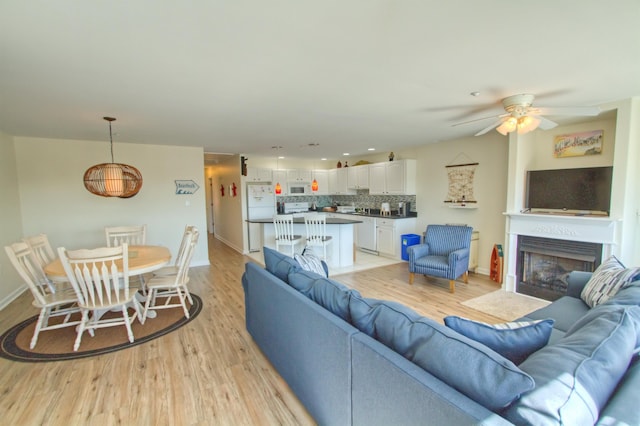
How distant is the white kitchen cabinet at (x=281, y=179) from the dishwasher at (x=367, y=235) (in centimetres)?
215

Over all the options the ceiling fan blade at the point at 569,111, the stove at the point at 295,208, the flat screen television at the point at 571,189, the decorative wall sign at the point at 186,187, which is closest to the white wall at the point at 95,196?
the decorative wall sign at the point at 186,187

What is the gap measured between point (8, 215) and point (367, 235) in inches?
245

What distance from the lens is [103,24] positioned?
1591 mm

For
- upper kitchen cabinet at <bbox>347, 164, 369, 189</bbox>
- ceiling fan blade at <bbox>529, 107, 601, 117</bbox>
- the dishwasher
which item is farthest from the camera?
upper kitchen cabinet at <bbox>347, 164, 369, 189</bbox>

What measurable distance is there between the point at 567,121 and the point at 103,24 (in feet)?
16.0

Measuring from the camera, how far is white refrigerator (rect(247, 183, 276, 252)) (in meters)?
7.16

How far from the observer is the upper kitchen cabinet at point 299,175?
792 cm

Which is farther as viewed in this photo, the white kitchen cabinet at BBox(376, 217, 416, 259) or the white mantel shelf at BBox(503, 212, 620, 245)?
the white kitchen cabinet at BBox(376, 217, 416, 259)

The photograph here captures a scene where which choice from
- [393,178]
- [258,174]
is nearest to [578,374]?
[393,178]

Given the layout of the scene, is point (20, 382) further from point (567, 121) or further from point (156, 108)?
point (567, 121)

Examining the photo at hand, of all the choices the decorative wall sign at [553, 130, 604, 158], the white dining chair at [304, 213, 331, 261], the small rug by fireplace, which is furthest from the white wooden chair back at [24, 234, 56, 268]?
the decorative wall sign at [553, 130, 604, 158]

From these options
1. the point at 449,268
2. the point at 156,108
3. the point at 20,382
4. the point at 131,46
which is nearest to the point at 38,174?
the point at 156,108

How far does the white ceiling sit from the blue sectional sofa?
60.4 inches

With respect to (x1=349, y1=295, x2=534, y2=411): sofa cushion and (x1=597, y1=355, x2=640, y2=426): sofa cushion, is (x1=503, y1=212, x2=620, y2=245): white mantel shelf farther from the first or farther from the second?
(x1=349, y1=295, x2=534, y2=411): sofa cushion
